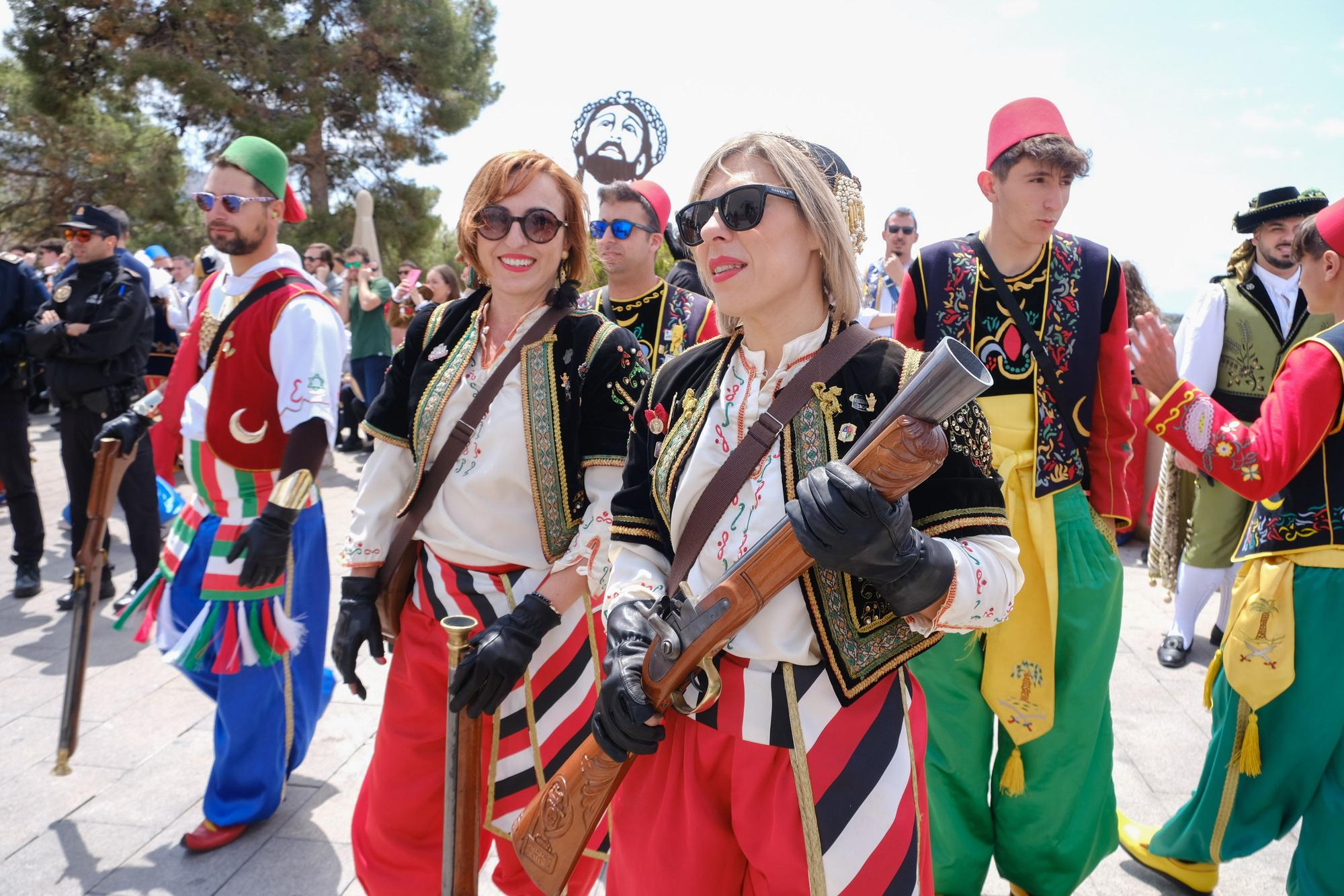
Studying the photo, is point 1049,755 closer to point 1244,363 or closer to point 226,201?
point 1244,363

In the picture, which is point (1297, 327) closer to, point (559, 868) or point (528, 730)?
point (528, 730)

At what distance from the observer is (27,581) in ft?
18.8

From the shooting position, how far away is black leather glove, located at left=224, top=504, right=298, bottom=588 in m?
2.71

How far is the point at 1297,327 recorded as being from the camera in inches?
169

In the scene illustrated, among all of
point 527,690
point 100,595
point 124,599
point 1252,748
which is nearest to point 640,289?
point 527,690

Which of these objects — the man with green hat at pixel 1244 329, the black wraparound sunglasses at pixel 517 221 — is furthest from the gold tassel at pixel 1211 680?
the black wraparound sunglasses at pixel 517 221

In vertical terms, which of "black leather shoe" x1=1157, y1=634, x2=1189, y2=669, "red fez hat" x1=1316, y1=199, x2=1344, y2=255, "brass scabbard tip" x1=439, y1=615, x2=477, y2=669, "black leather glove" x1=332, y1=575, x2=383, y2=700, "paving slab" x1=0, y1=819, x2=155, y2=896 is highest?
"red fez hat" x1=1316, y1=199, x2=1344, y2=255

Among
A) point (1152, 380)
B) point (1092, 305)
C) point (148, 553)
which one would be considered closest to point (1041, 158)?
point (1092, 305)

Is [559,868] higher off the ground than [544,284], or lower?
lower

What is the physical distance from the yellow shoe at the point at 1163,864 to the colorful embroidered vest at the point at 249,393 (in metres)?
2.96

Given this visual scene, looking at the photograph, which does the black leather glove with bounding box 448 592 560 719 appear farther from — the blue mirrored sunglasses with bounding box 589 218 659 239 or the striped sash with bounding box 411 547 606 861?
the blue mirrored sunglasses with bounding box 589 218 659 239

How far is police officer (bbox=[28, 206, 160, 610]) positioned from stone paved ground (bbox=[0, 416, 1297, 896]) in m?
0.64

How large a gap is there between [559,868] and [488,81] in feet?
84.6

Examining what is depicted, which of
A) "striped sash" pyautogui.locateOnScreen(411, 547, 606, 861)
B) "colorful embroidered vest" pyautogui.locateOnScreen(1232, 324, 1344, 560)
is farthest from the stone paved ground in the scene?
"colorful embroidered vest" pyautogui.locateOnScreen(1232, 324, 1344, 560)
